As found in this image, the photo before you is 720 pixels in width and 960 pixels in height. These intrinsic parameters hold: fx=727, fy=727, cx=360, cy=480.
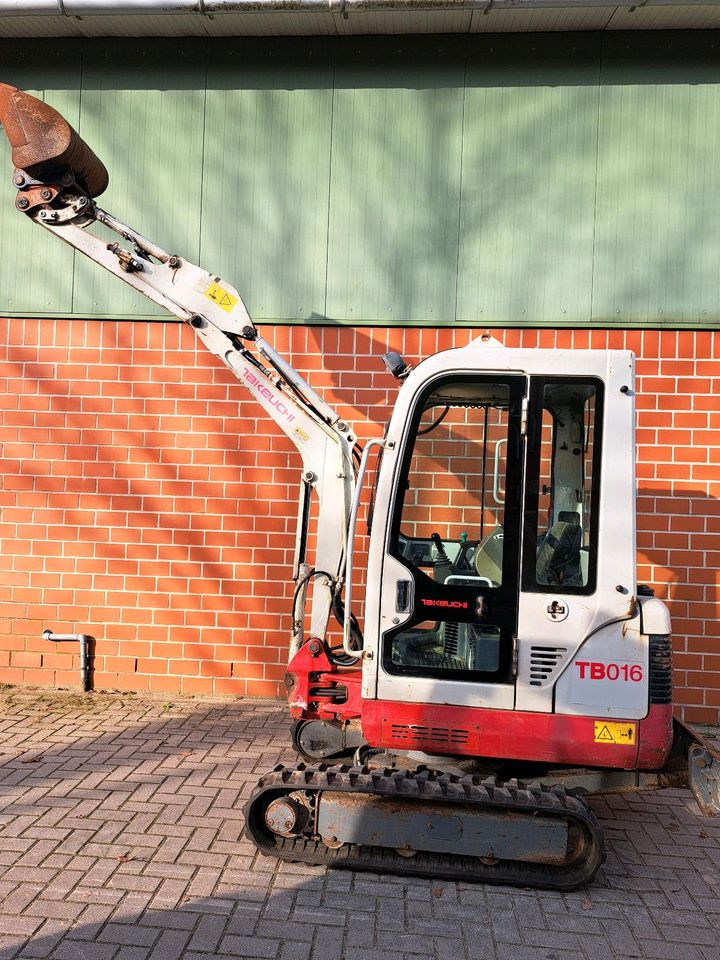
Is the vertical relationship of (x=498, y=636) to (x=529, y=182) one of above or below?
below

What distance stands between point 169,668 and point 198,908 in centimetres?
321

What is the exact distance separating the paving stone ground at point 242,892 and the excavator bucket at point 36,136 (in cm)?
373

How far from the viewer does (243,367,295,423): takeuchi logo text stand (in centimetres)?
431

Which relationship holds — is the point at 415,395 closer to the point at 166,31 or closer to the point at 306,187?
the point at 306,187

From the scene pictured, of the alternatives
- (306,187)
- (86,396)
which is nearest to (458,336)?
(306,187)

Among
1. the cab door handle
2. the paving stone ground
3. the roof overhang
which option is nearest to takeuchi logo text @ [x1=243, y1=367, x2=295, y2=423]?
the cab door handle

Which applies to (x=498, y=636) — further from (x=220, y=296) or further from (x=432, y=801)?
(x=220, y=296)

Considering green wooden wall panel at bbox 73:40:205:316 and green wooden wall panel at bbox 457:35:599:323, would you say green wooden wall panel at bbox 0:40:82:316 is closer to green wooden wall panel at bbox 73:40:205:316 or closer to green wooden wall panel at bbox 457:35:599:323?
green wooden wall panel at bbox 73:40:205:316

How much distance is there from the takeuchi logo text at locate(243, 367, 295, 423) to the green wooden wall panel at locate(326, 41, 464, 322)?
2148 millimetres

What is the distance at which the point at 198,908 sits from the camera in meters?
3.26

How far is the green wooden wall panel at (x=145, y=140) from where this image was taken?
641 centimetres

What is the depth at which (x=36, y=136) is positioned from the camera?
417cm

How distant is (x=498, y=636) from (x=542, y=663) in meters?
0.24

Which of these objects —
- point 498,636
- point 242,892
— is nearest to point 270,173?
point 498,636
